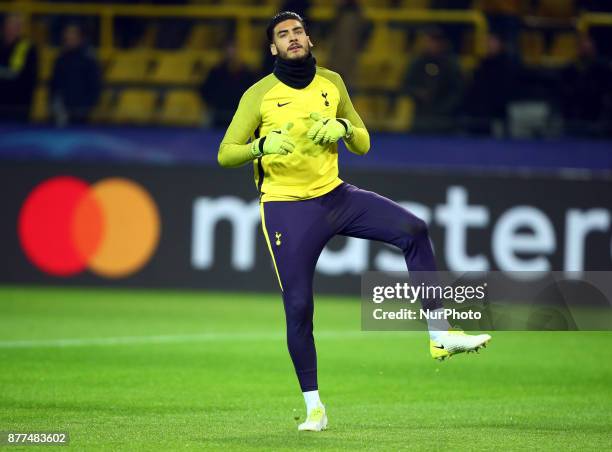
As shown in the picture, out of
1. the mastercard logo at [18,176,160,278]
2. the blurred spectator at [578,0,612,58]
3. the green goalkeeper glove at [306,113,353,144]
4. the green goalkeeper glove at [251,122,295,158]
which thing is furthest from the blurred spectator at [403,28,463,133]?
the green goalkeeper glove at [251,122,295,158]

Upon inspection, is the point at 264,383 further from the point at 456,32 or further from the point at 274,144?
the point at 456,32

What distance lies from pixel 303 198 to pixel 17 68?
435 inches

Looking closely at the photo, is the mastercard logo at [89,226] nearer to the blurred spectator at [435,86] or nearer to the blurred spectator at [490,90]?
the blurred spectator at [435,86]

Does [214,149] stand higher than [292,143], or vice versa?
[292,143]

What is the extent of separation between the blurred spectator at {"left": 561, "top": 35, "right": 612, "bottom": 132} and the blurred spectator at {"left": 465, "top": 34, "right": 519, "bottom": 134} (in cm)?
76

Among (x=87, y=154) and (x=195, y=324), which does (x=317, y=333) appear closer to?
(x=195, y=324)

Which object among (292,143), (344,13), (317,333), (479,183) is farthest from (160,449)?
(344,13)

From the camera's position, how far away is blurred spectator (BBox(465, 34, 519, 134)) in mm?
17359

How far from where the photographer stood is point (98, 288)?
17.2 meters

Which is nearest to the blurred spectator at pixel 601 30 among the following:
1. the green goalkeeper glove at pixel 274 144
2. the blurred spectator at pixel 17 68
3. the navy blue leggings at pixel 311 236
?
the blurred spectator at pixel 17 68

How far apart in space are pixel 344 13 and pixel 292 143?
10662 millimetres

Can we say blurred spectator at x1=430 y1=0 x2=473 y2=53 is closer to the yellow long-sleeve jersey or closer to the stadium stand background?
the stadium stand background

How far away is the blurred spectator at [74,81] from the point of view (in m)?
18.2

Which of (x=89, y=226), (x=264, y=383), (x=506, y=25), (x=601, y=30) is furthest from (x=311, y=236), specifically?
(x=601, y=30)
